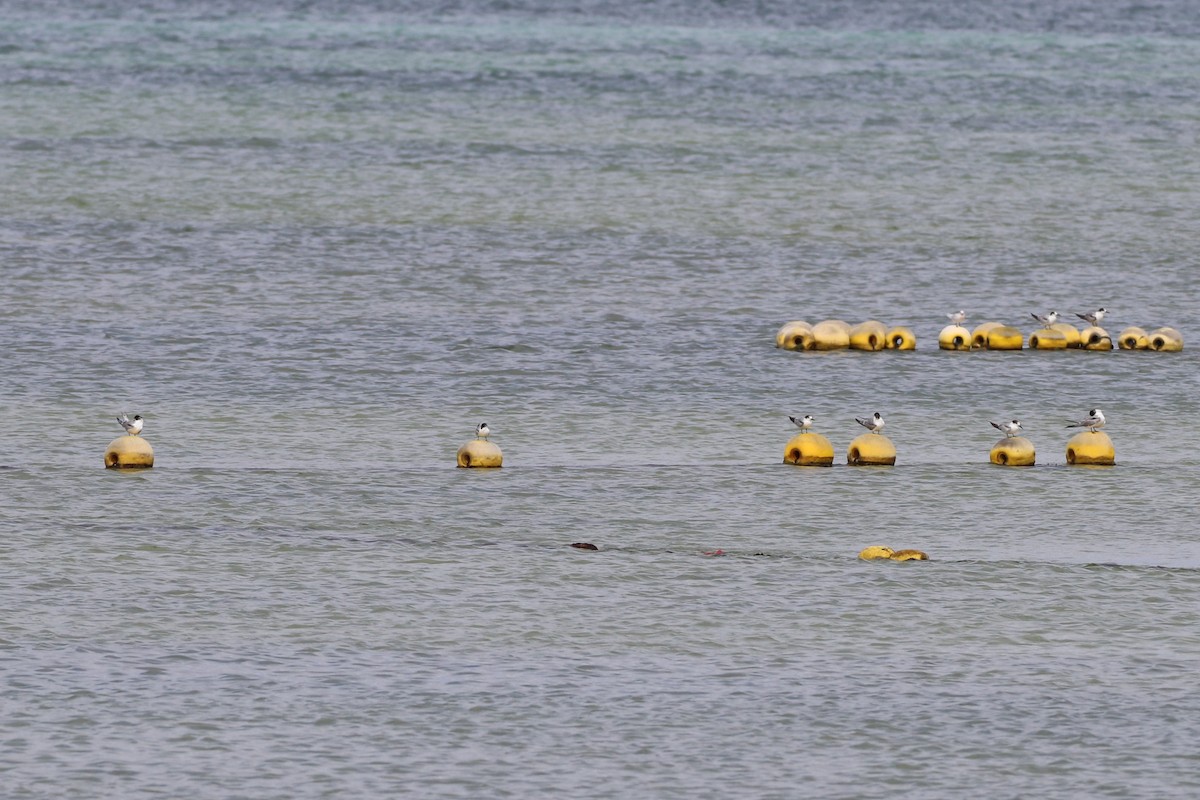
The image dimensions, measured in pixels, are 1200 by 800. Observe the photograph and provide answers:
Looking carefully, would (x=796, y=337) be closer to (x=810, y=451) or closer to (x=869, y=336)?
(x=869, y=336)

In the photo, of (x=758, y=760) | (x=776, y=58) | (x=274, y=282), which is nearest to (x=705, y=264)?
(x=274, y=282)

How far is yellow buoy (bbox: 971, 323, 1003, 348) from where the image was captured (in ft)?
74.4

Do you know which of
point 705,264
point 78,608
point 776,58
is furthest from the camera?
point 776,58

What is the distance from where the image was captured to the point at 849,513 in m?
16.3

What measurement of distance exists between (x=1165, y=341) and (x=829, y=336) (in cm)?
314

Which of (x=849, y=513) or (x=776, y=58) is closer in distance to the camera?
(x=849, y=513)

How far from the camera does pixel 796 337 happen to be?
22500 millimetres

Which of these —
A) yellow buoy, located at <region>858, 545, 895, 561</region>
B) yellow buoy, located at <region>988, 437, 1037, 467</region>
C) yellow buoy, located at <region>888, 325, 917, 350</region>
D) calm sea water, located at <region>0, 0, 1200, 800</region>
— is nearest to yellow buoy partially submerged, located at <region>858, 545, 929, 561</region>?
yellow buoy, located at <region>858, 545, 895, 561</region>

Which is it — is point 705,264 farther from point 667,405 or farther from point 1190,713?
point 1190,713

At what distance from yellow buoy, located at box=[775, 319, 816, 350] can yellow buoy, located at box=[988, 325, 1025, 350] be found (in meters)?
1.71

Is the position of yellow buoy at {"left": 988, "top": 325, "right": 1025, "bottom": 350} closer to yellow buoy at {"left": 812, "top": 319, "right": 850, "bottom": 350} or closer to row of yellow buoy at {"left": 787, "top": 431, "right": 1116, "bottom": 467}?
yellow buoy at {"left": 812, "top": 319, "right": 850, "bottom": 350}

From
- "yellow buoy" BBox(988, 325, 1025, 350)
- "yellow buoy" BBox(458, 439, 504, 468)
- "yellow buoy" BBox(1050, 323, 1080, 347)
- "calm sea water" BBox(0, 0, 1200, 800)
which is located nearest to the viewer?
"calm sea water" BBox(0, 0, 1200, 800)

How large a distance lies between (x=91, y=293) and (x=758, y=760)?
15.1 meters

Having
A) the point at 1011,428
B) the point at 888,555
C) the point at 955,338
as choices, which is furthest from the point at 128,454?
the point at 955,338
